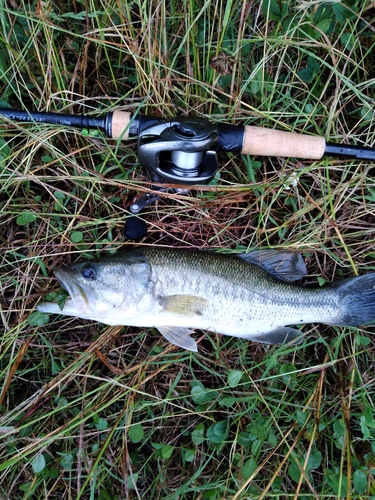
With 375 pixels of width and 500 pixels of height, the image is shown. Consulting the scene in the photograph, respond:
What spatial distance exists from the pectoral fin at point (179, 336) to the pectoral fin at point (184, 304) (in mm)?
137

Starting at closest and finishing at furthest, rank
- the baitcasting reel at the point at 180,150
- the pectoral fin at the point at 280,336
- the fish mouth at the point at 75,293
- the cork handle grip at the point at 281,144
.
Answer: the baitcasting reel at the point at 180,150 → the fish mouth at the point at 75,293 → the cork handle grip at the point at 281,144 → the pectoral fin at the point at 280,336

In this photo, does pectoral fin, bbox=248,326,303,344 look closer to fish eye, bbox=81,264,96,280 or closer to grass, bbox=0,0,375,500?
grass, bbox=0,0,375,500

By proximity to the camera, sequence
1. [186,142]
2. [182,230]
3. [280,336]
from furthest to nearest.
Answer: [182,230] → [280,336] → [186,142]

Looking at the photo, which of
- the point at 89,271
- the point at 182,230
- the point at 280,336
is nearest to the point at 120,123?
the point at 182,230

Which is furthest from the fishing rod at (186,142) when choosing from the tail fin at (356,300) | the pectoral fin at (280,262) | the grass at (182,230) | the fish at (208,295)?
the tail fin at (356,300)

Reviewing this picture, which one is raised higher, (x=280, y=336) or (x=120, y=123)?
(x=120, y=123)

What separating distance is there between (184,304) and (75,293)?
63cm

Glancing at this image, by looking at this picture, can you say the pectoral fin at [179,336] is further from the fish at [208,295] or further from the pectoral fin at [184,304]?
the pectoral fin at [184,304]

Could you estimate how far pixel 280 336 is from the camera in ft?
8.11

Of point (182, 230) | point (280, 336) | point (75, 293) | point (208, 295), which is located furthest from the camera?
point (182, 230)

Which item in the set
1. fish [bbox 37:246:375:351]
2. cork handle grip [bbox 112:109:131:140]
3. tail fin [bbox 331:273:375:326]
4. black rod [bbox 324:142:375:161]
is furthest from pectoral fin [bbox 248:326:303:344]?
cork handle grip [bbox 112:109:131:140]

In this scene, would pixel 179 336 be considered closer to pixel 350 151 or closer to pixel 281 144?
pixel 281 144

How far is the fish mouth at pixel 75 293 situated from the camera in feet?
7.36

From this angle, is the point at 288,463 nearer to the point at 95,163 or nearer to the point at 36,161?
the point at 95,163
